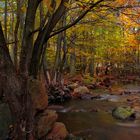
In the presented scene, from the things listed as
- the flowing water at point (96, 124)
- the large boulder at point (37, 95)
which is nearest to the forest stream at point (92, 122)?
the flowing water at point (96, 124)

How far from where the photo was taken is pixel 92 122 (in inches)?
422

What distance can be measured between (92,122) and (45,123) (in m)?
3.26

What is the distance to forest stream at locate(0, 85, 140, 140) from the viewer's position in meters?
8.68

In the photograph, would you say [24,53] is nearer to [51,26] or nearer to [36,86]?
[51,26]

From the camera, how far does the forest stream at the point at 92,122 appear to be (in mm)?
8675

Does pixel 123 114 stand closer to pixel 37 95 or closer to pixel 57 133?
pixel 57 133

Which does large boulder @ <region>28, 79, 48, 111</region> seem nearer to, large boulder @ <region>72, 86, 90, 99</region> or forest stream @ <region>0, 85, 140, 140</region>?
forest stream @ <region>0, 85, 140, 140</region>

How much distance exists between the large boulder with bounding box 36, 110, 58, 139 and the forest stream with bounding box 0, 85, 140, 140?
0.84 m

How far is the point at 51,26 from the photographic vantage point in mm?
6793

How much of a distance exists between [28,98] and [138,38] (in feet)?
95.6

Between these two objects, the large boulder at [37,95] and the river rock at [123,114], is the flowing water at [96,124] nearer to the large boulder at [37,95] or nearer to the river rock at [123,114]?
the river rock at [123,114]

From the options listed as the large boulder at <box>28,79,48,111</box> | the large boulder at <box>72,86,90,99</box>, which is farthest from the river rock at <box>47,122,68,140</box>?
the large boulder at <box>72,86,90,99</box>

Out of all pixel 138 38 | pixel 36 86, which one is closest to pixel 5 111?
pixel 36 86

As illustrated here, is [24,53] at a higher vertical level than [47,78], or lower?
higher
